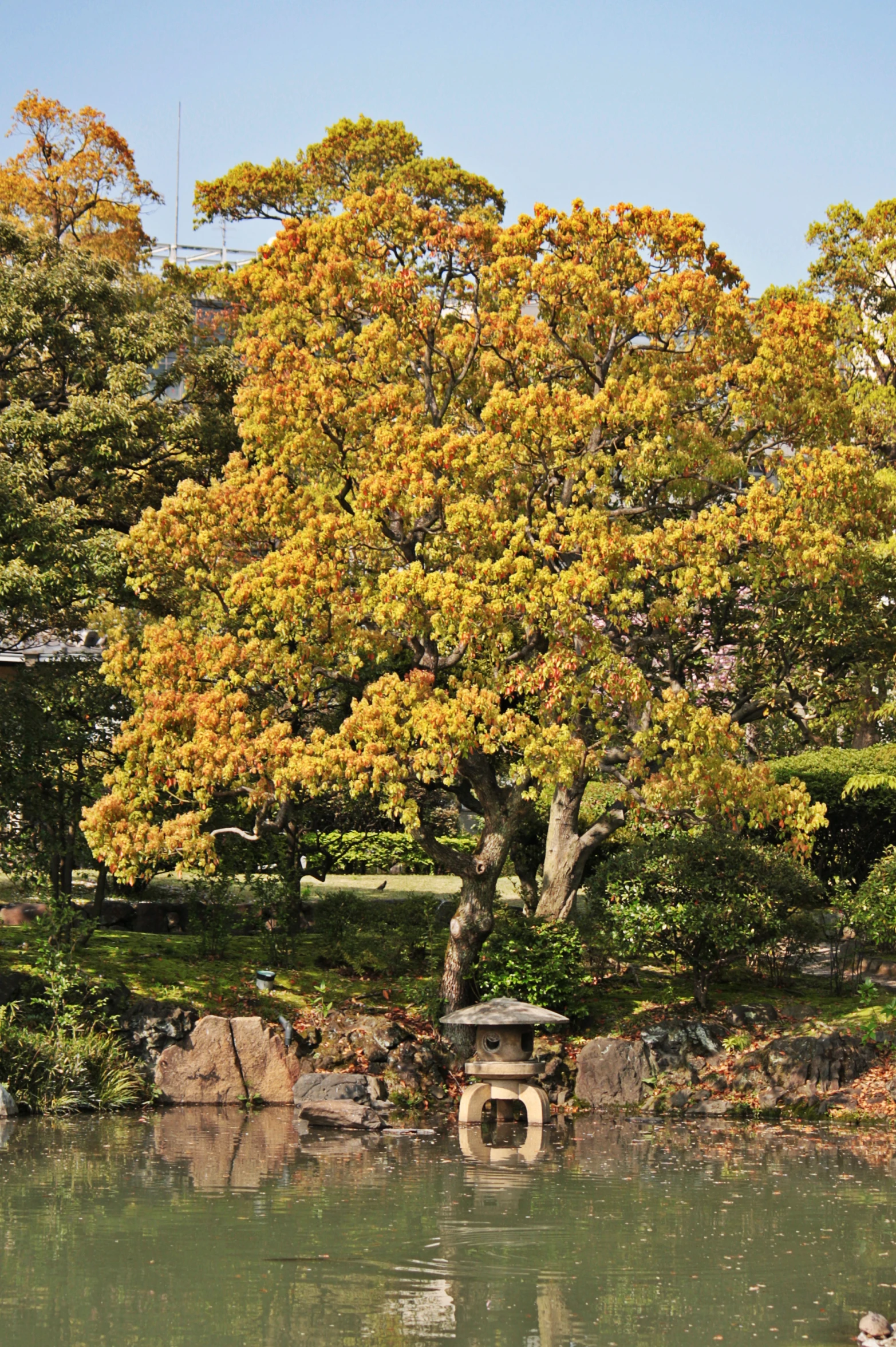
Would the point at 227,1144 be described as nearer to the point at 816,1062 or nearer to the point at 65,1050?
the point at 65,1050

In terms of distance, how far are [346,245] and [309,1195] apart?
36.9ft

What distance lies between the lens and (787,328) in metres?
16.4

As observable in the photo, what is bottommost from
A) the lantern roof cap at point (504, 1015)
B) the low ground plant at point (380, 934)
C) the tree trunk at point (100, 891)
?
the lantern roof cap at point (504, 1015)

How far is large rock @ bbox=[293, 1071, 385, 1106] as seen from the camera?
599 inches

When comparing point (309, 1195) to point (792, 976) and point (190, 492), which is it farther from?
point (792, 976)

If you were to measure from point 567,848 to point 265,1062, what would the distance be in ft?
17.4

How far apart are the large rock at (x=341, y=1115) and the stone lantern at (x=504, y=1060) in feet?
3.37

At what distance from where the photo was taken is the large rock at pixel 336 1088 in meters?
15.2

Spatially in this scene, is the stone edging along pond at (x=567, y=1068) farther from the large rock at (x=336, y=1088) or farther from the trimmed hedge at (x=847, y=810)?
the trimmed hedge at (x=847, y=810)

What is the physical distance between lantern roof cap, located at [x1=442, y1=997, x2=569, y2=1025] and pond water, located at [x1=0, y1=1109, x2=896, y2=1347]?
1387mm

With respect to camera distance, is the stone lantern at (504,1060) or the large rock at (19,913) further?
the large rock at (19,913)

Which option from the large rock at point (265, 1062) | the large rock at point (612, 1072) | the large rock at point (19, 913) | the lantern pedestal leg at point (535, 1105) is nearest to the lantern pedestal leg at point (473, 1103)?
the lantern pedestal leg at point (535, 1105)

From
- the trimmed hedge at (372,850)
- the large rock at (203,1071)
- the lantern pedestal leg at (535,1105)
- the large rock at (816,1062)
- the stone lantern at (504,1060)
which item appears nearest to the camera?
the lantern pedestal leg at (535,1105)

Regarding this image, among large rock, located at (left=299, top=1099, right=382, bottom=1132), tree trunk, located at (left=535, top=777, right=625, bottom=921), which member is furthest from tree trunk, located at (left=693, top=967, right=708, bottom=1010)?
large rock, located at (left=299, top=1099, right=382, bottom=1132)
